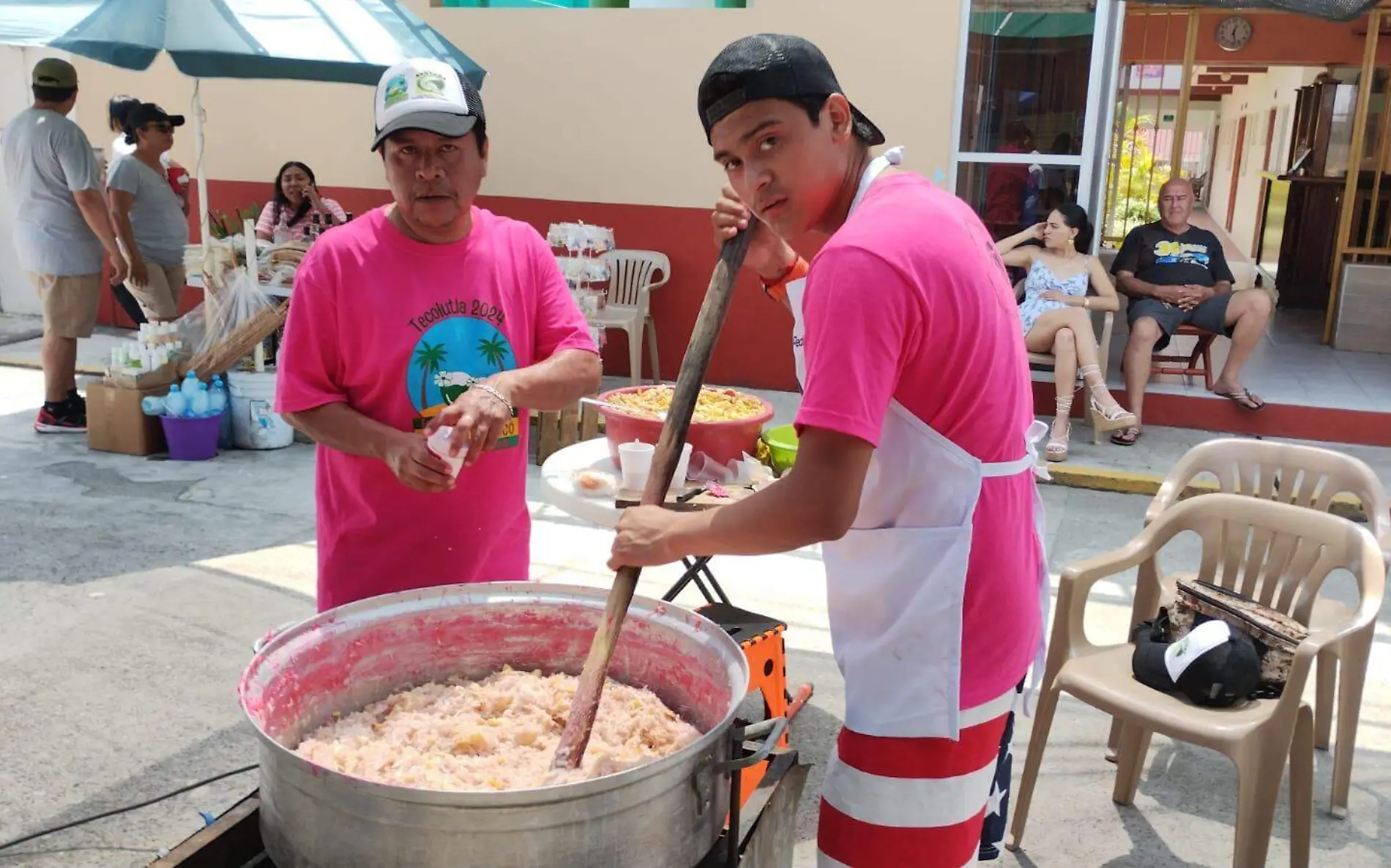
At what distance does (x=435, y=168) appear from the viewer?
2197mm

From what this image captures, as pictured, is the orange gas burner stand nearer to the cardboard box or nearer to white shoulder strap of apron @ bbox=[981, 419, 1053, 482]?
white shoulder strap of apron @ bbox=[981, 419, 1053, 482]

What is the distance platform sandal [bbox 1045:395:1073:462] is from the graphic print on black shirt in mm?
1364

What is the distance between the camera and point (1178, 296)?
764cm

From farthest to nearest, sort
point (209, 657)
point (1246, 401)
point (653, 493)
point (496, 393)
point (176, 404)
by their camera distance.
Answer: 1. point (1246, 401)
2. point (176, 404)
3. point (209, 657)
4. point (496, 393)
5. point (653, 493)

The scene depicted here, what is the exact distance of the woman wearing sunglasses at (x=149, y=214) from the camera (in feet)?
25.2

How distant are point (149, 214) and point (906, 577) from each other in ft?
25.5

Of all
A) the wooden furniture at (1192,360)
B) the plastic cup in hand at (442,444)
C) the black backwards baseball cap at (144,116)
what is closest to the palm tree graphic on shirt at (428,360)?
the plastic cup in hand at (442,444)

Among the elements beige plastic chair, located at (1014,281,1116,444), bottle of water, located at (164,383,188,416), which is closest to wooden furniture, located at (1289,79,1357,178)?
beige plastic chair, located at (1014,281,1116,444)

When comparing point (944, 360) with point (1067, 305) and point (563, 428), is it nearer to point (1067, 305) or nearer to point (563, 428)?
point (563, 428)

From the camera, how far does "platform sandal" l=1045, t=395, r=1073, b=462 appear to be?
689cm

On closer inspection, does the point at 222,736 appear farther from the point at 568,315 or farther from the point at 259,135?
the point at 259,135

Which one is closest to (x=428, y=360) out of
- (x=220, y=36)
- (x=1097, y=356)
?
(x=220, y=36)

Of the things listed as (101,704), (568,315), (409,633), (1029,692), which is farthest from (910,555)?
(101,704)

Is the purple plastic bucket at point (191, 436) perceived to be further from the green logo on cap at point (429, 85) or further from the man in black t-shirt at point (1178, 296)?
the man in black t-shirt at point (1178, 296)
